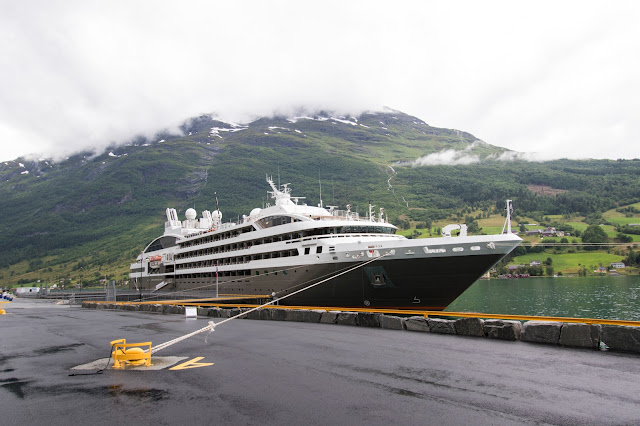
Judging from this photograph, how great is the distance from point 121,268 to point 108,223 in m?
61.9

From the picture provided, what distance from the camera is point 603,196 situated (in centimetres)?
15300

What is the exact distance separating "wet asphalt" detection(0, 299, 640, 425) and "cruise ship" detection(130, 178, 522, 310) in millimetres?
10164

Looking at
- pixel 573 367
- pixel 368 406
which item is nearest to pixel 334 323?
pixel 573 367

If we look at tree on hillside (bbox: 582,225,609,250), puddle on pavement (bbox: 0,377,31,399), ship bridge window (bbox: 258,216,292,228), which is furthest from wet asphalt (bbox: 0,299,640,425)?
tree on hillside (bbox: 582,225,609,250)

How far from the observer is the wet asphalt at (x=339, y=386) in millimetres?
5191

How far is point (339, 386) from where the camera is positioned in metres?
6.61

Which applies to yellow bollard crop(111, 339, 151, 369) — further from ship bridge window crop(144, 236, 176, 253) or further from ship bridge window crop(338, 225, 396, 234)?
ship bridge window crop(144, 236, 176, 253)

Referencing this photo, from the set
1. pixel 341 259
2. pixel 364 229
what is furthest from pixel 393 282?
pixel 364 229

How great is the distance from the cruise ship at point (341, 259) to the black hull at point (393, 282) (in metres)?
0.06

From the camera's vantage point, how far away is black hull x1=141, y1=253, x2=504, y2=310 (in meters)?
22.8

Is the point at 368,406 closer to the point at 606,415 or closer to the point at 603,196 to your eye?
the point at 606,415

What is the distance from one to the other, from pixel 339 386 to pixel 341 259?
19.5 metres

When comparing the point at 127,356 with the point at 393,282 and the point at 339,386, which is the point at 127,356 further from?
the point at 393,282

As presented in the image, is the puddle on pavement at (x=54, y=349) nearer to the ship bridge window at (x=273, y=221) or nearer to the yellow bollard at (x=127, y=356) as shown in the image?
the yellow bollard at (x=127, y=356)
